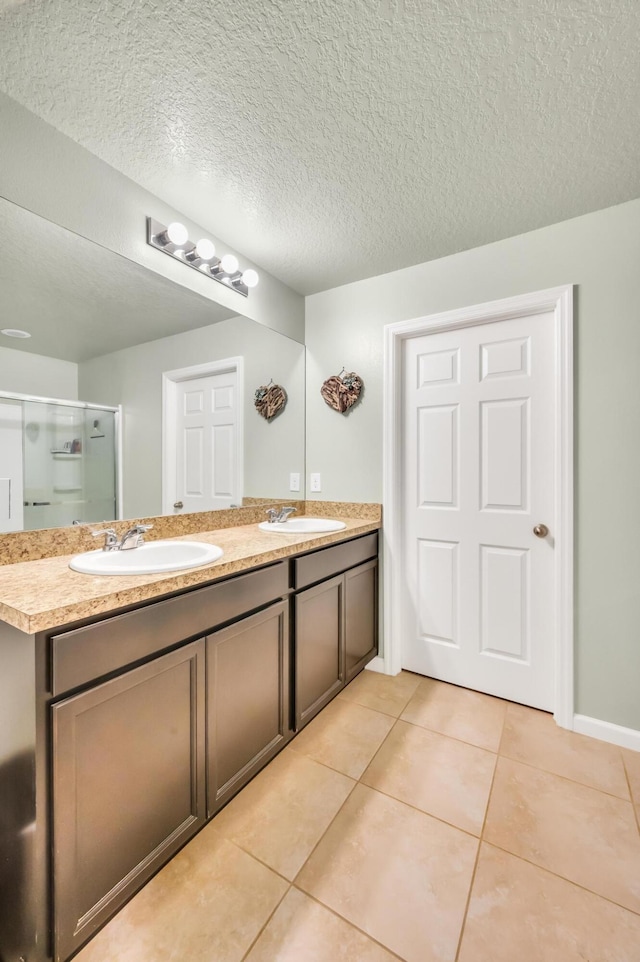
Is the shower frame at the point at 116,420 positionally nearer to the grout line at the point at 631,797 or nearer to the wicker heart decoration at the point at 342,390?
the wicker heart decoration at the point at 342,390

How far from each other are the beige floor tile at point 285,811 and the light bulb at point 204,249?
2.13m

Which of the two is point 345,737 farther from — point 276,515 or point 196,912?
point 276,515

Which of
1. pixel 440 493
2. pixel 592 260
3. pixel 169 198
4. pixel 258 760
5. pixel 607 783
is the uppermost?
pixel 169 198

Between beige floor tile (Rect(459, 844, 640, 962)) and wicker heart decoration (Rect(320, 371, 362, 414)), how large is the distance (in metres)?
2.00

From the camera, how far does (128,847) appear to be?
1.02 meters

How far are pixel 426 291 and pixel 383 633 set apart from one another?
1902 millimetres

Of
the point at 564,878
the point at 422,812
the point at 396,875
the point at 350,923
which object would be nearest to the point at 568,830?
the point at 564,878

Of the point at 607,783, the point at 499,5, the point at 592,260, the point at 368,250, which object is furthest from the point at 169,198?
the point at 607,783

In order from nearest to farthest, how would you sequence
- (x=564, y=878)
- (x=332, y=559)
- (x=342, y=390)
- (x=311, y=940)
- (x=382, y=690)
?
(x=311, y=940), (x=564, y=878), (x=332, y=559), (x=382, y=690), (x=342, y=390)

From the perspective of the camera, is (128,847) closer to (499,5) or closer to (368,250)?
(499,5)

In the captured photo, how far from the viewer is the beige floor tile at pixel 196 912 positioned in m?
0.97

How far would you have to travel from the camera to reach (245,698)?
1.38 m

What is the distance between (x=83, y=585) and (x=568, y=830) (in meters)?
1.67

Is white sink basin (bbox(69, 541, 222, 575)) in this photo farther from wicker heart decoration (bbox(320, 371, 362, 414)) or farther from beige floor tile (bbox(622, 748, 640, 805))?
beige floor tile (bbox(622, 748, 640, 805))
